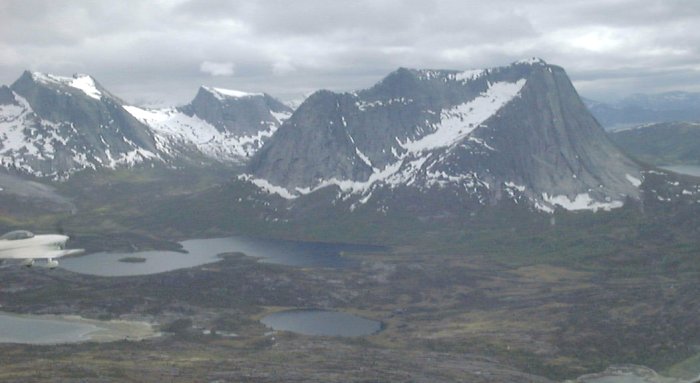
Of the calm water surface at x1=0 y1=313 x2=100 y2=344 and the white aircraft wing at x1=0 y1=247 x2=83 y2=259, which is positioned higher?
the white aircraft wing at x1=0 y1=247 x2=83 y2=259

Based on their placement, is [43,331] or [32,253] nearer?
[32,253]

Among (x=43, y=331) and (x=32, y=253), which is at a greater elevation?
(x=32, y=253)

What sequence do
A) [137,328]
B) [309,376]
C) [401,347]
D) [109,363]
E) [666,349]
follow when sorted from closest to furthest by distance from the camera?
[309,376], [109,363], [666,349], [401,347], [137,328]

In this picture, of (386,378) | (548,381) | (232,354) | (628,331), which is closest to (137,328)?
(232,354)

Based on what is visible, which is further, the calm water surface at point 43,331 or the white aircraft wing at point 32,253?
the calm water surface at point 43,331

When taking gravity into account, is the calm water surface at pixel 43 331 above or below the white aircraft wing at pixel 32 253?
below

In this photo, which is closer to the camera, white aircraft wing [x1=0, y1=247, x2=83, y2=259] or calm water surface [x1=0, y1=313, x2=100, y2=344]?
white aircraft wing [x1=0, y1=247, x2=83, y2=259]

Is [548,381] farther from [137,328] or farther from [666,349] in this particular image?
[137,328]

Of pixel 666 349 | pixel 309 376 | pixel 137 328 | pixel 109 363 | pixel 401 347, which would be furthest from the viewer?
pixel 137 328
